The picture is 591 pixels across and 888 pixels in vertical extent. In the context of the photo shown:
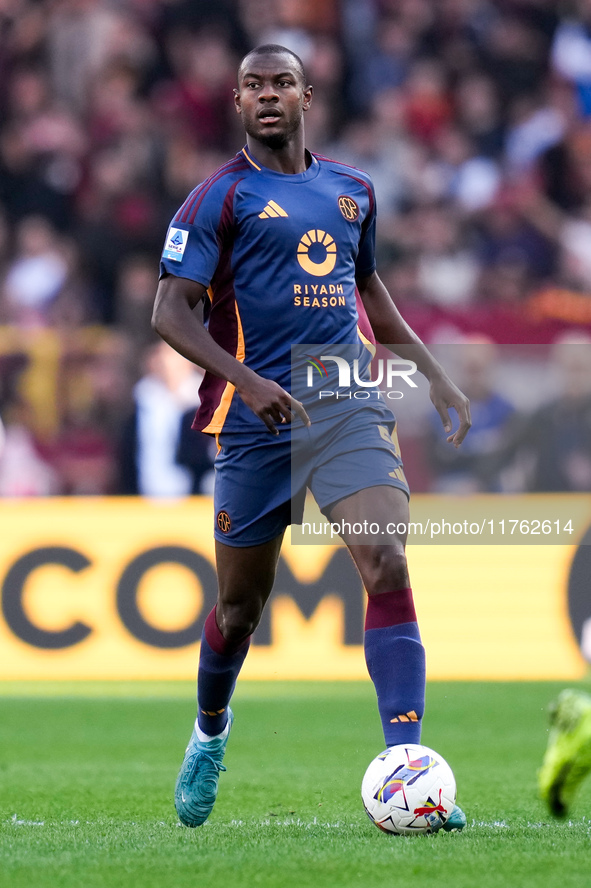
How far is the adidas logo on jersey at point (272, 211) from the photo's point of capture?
14.4ft

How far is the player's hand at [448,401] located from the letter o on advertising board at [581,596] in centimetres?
441

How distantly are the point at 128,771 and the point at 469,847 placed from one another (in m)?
2.48

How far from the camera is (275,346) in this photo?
14.5 feet

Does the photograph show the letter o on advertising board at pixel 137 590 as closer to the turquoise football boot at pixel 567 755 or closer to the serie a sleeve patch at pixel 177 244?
the serie a sleeve patch at pixel 177 244

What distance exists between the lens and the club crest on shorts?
4.43 metres

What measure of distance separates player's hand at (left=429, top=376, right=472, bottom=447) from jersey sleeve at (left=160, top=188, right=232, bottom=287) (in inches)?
35.0

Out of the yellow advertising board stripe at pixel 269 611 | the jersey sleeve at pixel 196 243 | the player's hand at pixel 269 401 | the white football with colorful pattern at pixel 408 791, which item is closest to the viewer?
the white football with colorful pattern at pixel 408 791

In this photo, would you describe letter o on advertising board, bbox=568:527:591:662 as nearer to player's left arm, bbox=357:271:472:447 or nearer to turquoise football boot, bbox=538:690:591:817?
player's left arm, bbox=357:271:472:447

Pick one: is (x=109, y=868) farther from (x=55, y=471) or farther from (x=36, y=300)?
(x=36, y=300)

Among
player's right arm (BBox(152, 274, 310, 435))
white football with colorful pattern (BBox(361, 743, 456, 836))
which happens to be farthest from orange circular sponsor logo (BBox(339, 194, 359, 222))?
white football with colorful pattern (BBox(361, 743, 456, 836))

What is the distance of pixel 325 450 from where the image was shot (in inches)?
173

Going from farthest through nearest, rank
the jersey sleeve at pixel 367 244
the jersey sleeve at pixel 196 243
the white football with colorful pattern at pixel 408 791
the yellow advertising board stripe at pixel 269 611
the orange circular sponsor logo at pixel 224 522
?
1. the yellow advertising board stripe at pixel 269 611
2. the jersey sleeve at pixel 367 244
3. the orange circular sponsor logo at pixel 224 522
4. the jersey sleeve at pixel 196 243
5. the white football with colorful pattern at pixel 408 791

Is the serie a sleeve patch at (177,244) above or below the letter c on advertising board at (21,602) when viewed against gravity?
above

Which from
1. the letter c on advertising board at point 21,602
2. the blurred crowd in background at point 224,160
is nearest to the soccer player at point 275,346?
the letter c on advertising board at point 21,602
